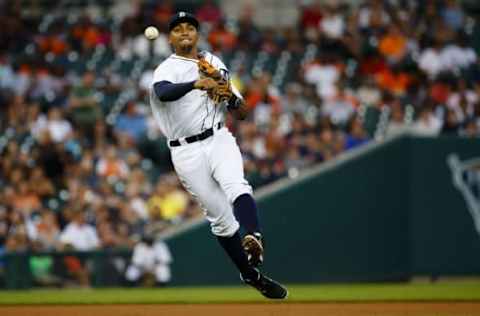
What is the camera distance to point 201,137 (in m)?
8.27

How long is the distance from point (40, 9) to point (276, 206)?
7597 millimetres

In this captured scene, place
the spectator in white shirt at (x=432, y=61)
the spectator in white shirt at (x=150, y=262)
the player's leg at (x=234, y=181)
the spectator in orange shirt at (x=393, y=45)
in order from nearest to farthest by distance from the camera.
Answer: the player's leg at (x=234, y=181) → the spectator in white shirt at (x=150, y=262) → the spectator in white shirt at (x=432, y=61) → the spectator in orange shirt at (x=393, y=45)

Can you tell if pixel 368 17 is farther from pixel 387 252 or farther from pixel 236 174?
pixel 236 174

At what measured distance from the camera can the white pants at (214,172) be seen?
26.9 feet

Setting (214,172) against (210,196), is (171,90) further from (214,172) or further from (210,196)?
(210,196)

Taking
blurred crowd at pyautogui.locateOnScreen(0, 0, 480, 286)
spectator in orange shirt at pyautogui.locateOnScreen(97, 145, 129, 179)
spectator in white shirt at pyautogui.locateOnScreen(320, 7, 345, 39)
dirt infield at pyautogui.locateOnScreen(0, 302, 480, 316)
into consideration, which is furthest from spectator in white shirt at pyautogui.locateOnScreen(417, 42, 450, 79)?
dirt infield at pyautogui.locateOnScreen(0, 302, 480, 316)

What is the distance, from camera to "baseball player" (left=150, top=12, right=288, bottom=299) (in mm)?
8148

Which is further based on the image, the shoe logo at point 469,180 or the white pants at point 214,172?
the shoe logo at point 469,180

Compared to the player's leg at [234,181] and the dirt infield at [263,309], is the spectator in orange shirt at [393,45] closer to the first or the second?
the dirt infield at [263,309]

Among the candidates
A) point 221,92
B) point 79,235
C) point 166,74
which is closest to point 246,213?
point 221,92

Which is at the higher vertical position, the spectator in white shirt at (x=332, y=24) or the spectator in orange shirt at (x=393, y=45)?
the spectator in white shirt at (x=332, y=24)

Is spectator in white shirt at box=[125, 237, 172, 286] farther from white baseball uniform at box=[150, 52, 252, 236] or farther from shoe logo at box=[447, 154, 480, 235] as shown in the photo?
white baseball uniform at box=[150, 52, 252, 236]

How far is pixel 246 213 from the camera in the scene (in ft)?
26.1

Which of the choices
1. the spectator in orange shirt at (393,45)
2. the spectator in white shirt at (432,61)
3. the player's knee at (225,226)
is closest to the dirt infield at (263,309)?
the player's knee at (225,226)
